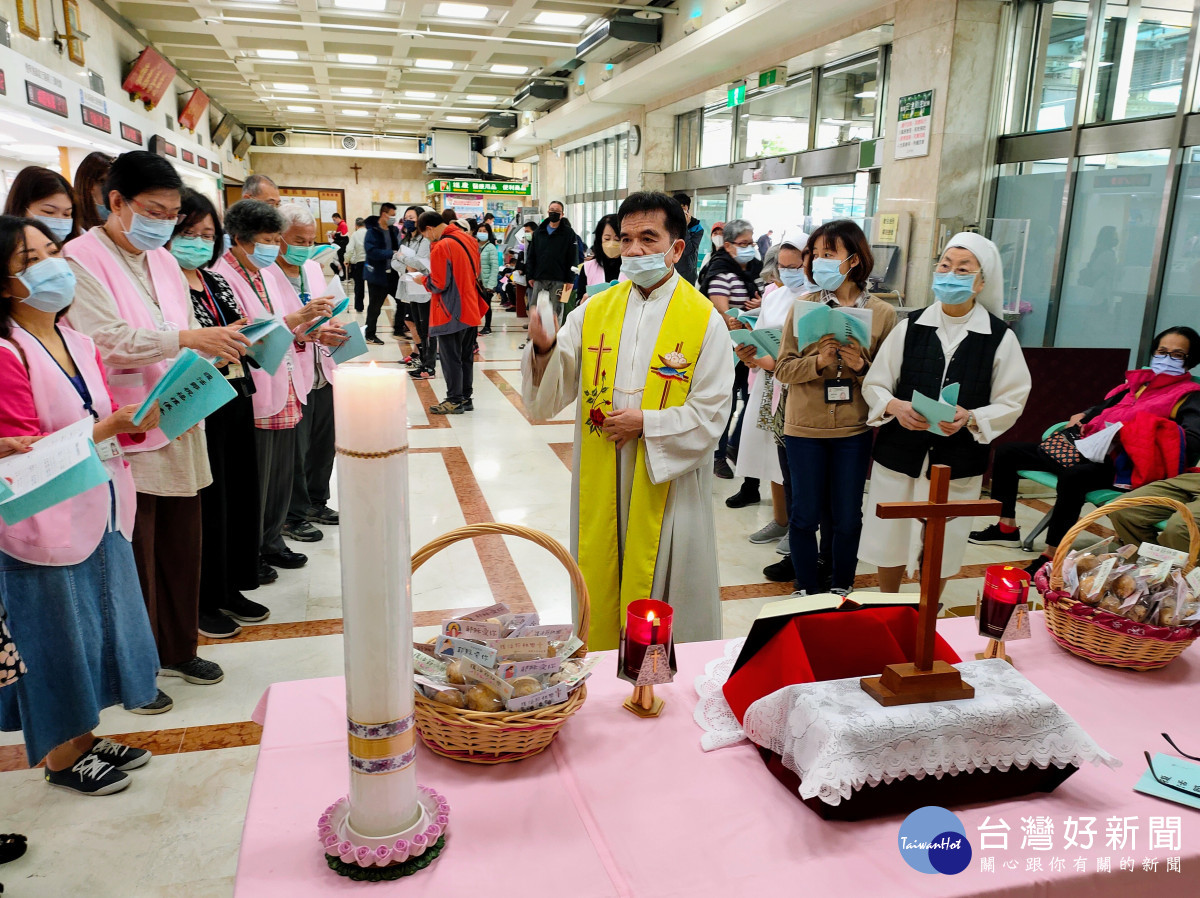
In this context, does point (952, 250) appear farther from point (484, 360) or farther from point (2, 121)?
point (484, 360)

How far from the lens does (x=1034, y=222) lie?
5.99m

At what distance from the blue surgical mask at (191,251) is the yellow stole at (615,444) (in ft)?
4.52

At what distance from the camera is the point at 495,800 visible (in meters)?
1.15

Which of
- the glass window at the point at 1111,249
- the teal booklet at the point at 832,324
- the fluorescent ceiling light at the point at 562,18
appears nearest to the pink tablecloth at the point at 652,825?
the teal booklet at the point at 832,324

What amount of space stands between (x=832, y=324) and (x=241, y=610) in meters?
2.55

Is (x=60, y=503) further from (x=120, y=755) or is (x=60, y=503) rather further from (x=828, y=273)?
(x=828, y=273)

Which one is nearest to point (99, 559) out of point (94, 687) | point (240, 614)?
point (94, 687)

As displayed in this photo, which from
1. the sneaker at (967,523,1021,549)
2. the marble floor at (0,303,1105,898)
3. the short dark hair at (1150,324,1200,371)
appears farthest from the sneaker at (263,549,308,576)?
the short dark hair at (1150,324,1200,371)

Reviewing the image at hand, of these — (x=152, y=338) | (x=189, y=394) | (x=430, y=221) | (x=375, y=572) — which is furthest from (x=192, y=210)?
(x=430, y=221)

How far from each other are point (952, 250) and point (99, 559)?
2741 millimetres

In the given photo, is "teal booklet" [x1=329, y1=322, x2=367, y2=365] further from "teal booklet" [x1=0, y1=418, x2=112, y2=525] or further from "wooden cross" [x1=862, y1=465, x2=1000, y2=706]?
"wooden cross" [x1=862, y1=465, x2=1000, y2=706]

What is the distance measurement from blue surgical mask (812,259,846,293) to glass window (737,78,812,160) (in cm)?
664

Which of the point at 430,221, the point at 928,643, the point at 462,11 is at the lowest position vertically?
the point at 928,643

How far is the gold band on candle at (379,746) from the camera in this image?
94 centimetres
